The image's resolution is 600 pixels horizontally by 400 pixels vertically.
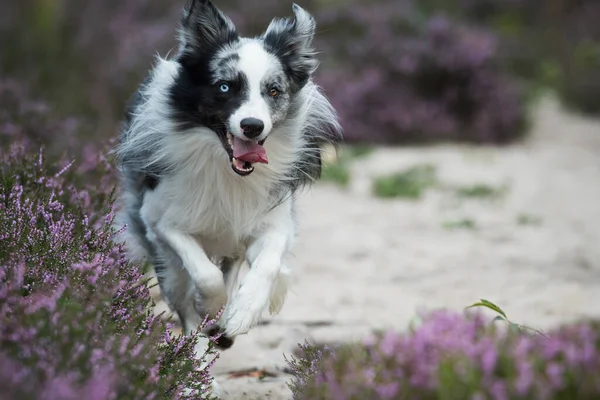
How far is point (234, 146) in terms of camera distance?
153 inches

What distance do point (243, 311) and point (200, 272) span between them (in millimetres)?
363

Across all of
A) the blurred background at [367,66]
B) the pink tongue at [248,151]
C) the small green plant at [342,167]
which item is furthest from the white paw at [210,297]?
the small green plant at [342,167]

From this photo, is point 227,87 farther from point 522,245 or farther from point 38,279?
point 522,245

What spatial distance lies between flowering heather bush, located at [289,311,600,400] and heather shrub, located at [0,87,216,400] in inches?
25.0

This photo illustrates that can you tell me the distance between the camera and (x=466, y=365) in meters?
2.11

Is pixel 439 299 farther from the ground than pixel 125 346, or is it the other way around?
pixel 439 299

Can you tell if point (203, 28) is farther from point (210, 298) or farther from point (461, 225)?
point (461, 225)

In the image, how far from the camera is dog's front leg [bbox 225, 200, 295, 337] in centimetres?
361

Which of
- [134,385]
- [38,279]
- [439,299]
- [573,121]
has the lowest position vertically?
[134,385]

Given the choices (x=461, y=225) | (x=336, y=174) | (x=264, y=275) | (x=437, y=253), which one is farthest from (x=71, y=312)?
(x=336, y=174)

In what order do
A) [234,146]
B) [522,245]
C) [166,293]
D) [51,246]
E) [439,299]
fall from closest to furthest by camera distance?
[51,246]
[234,146]
[166,293]
[439,299]
[522,245]

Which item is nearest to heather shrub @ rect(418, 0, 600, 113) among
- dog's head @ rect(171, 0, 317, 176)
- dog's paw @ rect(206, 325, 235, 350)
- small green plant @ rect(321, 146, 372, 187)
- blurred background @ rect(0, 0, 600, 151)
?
blurred background @ rect(0, 0, 600, 151)

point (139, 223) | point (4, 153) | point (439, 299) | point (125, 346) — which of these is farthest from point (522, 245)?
point (125, 346)

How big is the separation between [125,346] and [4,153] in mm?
2199
